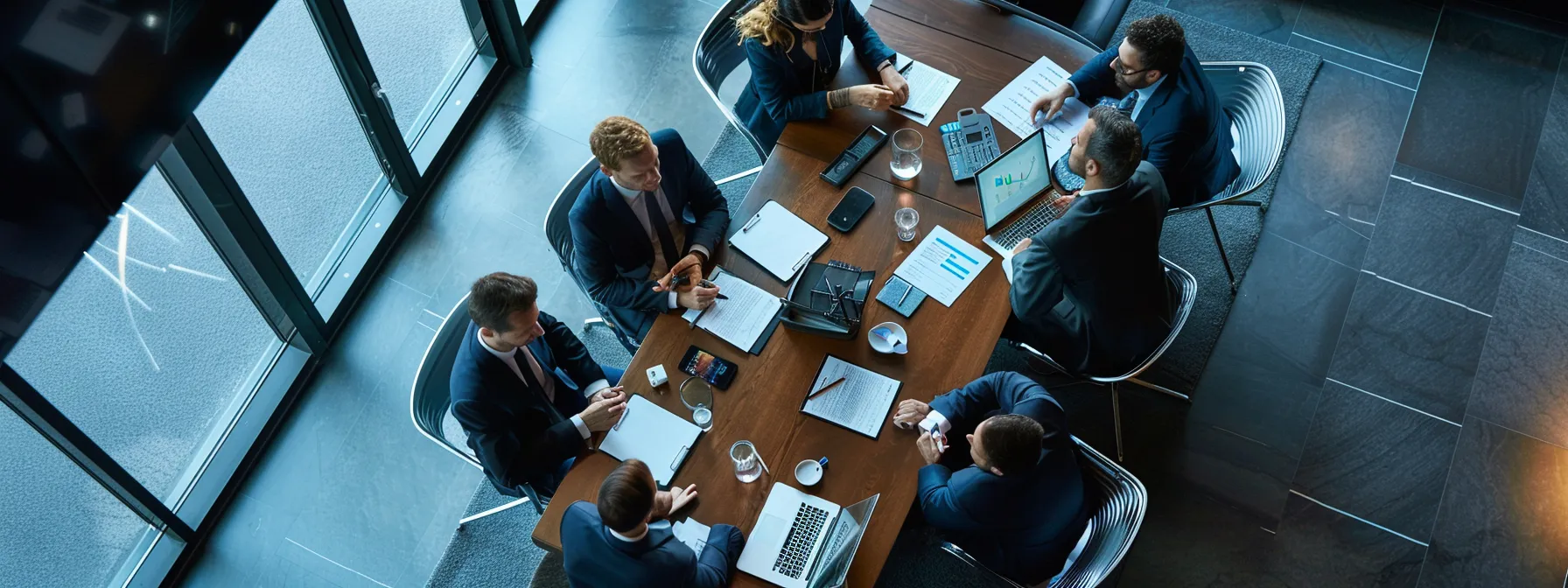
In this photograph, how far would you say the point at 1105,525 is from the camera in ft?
11.1

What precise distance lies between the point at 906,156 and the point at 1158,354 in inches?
46.5

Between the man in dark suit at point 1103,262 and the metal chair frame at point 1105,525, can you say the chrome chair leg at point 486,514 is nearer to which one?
the metal chair frame at point 1105,525

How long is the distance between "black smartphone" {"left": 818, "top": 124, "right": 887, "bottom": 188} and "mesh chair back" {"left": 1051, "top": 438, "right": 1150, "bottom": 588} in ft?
4.22

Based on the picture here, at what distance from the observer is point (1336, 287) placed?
473 cm

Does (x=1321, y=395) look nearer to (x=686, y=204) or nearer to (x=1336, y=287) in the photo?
(x=1336, y=287)

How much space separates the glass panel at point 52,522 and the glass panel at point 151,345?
0.14 m

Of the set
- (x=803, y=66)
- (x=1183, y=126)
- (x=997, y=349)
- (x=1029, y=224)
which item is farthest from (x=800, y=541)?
(x=1183, y=126)

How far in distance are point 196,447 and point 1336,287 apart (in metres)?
5.12

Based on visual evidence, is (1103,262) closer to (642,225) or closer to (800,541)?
(800,541)

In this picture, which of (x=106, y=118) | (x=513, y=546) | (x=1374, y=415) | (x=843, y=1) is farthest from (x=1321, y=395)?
(x=106, y=118)

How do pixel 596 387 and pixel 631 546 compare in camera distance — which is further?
pixel 596 387

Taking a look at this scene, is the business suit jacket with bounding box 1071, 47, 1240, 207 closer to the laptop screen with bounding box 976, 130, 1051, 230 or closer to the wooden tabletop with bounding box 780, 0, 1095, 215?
the wooden tabletop with bounding box 780, 0, 1095, 215

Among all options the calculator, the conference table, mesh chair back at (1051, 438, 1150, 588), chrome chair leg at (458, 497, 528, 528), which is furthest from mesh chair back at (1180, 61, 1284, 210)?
chrome chair leg at (458, 497, 528, 528)

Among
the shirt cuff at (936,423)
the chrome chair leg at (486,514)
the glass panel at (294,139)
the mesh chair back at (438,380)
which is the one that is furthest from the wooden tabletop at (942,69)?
the glass panel at (294,139)
